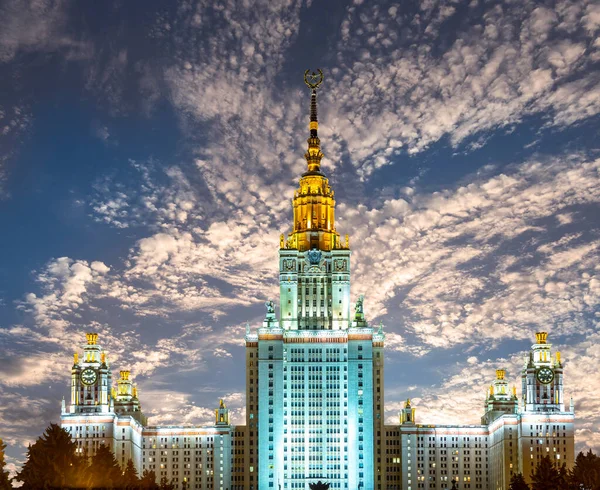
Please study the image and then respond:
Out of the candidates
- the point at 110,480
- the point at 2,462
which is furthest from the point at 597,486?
the point at 2,462

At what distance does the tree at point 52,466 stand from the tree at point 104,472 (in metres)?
6.61

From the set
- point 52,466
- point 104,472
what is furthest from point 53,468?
point 104,472

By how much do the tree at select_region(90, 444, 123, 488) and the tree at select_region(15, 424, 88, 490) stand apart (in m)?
6.61

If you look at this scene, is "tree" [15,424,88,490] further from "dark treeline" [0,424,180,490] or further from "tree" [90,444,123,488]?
"tree" [90,444,123,488]

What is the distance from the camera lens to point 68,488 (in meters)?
170

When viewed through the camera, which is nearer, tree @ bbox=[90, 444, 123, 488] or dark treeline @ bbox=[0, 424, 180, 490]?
dark treeline @ bbox=[0, 424, 180, 490]

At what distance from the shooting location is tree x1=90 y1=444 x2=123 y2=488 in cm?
18175

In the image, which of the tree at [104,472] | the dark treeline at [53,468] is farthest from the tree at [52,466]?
the tree at [104,472]

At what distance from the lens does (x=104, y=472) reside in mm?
185750

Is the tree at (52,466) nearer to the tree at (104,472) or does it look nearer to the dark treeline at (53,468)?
the dark treeline at (53,468)

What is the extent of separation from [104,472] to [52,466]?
17223 millimetres

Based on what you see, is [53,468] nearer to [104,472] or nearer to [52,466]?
[52,466]

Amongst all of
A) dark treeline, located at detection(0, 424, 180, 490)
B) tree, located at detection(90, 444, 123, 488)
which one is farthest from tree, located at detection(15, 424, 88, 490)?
tree, located at detection(90, 444, 123, 488)

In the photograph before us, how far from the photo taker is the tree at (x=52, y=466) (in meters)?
169
